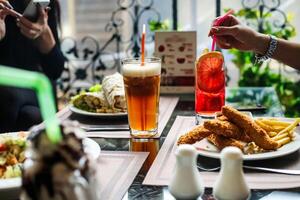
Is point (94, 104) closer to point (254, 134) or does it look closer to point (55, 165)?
point (254, 134)

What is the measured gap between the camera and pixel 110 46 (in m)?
3.04

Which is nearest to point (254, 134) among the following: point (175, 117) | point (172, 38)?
point (175, 117)

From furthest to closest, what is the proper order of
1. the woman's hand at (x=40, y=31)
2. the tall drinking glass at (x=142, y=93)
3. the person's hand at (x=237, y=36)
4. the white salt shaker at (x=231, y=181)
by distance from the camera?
the woman's hand at (x=40, y=31)
the person's hand at (x=237, y=36)
the tall drinking glass at (x=142, y=93)
the white salt shaker at (x=231, y=181)

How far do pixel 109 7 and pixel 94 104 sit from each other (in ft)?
5.23

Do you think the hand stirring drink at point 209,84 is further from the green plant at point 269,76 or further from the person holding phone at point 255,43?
the green plant at point 269,76

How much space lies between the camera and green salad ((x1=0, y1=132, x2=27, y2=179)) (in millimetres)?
998

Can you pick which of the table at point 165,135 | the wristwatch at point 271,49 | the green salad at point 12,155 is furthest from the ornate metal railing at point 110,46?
the green salad at point 12,155

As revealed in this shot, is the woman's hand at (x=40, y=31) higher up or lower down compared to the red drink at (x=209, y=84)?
higher up

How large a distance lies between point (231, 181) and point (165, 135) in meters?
0.54

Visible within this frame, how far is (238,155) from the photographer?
31.3 inches

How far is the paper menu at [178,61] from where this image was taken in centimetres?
190

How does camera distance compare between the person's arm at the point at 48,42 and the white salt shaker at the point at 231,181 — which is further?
the person's arm at the point at 48,42

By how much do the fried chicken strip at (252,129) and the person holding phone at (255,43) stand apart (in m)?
0.42

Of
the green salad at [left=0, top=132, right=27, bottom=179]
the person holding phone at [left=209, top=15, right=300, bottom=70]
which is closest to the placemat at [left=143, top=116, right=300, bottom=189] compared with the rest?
the green salad at [left=0, top=132, right=27, bottom=179]
